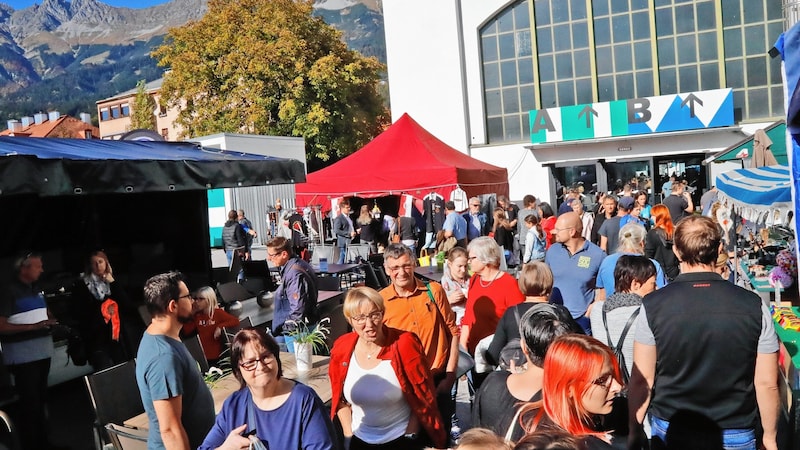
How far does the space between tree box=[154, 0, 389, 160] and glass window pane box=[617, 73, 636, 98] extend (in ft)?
45.5

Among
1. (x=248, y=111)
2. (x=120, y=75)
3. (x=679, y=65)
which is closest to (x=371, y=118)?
(x=248, y=111)

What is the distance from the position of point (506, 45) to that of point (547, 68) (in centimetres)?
182

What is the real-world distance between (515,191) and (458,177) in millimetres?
12508

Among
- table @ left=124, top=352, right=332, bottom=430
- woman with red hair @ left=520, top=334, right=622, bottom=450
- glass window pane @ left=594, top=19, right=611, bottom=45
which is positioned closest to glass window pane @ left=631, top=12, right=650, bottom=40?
glass window pane @ left=594, top=19, right=611, bottom=45

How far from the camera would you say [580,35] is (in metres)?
24.3

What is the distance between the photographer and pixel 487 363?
3.85m

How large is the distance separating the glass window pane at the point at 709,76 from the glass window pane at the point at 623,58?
2.39 meters

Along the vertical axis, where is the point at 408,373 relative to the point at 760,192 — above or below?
below

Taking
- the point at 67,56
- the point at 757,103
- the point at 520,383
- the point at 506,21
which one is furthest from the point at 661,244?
the point at 67,56

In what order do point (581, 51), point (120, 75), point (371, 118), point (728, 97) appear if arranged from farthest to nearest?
point (120, 75), point (371, 118), point (581, 51), point (728, 97)

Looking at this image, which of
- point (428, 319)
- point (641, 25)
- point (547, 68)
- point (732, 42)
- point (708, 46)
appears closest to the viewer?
point (428, 319)

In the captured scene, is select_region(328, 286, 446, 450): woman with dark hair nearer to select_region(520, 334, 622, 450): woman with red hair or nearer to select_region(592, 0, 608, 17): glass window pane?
select_region(520, 334, 622, 450): woman with red hair

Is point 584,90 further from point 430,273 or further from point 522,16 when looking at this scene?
point 430,273

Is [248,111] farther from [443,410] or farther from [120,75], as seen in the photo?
[120,75]
